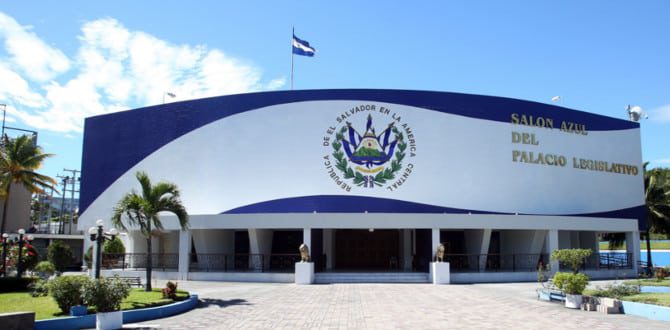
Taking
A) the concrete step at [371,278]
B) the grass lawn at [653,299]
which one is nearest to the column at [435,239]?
the concrete step at [371,278]

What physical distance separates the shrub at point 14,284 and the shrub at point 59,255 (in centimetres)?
1413

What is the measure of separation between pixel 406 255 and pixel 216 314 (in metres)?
18.2

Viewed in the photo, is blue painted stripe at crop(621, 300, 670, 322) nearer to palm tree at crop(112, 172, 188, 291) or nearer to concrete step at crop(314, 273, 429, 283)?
concrete step at crop(314, 273, 429, 283)

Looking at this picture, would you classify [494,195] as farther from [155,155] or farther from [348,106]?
[155,155]

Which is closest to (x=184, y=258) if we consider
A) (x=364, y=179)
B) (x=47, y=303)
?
(x=364, y=179)

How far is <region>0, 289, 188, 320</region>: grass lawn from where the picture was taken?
1472 centimetres

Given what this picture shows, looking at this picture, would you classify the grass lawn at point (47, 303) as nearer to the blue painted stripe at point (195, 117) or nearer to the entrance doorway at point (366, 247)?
the blue painted stripe at point (195, 117)

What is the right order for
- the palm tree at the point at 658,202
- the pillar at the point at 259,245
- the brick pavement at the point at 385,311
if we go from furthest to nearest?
the palm tree at the point at 658,202 → the pillar at the point at 259,245 → the brick pavement at the point at 385,311

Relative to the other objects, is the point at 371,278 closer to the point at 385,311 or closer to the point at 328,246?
the point at 328,246

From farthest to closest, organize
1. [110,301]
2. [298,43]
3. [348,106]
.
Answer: [298,43], [348,106], [110,301]

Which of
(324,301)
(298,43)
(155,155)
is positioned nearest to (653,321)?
(324,301)

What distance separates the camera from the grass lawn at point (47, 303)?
14720mm

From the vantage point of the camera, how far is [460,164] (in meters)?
29.6

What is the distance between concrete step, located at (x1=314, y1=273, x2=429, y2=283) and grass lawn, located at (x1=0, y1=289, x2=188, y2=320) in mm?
9535
